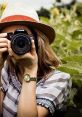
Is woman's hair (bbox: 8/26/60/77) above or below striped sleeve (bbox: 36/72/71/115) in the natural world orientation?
above

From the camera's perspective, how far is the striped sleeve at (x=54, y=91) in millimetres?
4285

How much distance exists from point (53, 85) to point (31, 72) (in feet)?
0.87

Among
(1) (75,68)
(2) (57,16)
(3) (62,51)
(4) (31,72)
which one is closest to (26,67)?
(4) (31,72)

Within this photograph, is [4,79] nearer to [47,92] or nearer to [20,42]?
[47,92]

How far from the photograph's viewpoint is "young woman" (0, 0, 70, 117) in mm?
4113

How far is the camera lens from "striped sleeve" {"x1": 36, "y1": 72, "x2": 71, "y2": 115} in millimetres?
405

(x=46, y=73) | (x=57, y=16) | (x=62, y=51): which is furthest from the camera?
(x=57, y=16)

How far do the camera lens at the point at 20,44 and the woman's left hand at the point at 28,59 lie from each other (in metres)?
0.03

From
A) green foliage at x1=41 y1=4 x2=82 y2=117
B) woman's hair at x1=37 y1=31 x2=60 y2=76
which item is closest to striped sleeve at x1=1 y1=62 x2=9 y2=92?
woman's hair at x1=37 y1=31 x2=60 y2=76

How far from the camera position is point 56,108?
14.4ft

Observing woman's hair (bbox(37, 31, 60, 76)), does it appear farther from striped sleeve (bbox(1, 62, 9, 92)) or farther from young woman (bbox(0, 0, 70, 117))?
striped sleeve (bbox(1, 62, 9, 92))

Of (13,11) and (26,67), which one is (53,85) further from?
(13,11)

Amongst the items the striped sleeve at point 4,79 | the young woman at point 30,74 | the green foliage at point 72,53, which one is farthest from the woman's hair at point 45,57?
the striped sleeve at point 4,79

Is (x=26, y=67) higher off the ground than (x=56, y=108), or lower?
higher
